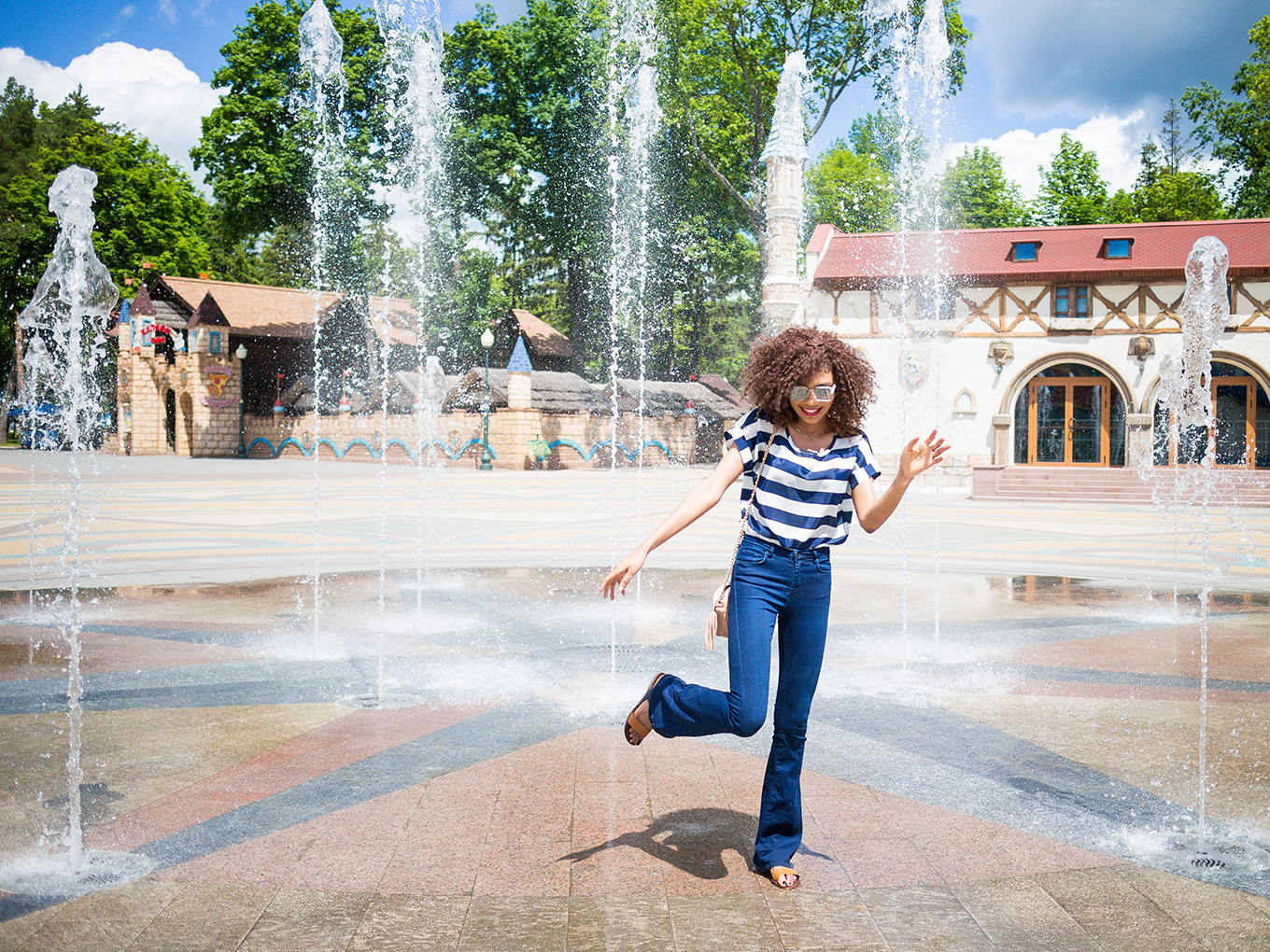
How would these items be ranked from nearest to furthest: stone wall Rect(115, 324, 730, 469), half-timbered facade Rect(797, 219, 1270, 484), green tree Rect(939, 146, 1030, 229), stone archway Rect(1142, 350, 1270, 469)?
stone archway Rect(1142, 350, 1270, 469) < half-timbered facade Rect(797, 219, 1270, 484) < stone wall Rect(115, 324, 730, 469) < green tree Rect(939, 146, 1030, 229)

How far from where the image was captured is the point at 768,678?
3.06m

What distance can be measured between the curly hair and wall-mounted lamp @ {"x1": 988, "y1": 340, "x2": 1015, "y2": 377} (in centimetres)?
3009

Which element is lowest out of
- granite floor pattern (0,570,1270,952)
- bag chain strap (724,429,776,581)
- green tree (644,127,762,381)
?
granite floor pattern (0,570,1270,952)

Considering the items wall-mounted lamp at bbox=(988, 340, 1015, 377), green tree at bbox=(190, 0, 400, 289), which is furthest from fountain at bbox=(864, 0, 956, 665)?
green tree at bbox=(190, 0, 400, 289)

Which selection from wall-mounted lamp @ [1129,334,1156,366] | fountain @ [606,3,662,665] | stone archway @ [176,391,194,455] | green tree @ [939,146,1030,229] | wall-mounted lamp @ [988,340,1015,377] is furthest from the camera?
green tree @ [939,146,1030,229]

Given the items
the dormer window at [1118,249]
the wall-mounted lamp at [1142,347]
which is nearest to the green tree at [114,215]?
the dormer window at [1118,249]

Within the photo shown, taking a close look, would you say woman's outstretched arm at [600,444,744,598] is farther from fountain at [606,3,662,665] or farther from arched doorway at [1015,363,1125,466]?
fountain at [606,3,662,665]

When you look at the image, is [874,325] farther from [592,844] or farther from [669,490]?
[592,844]

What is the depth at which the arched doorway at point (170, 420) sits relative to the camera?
141ft

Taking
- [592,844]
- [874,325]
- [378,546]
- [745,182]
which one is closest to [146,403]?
[745,182]

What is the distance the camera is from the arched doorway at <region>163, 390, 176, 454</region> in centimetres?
4312

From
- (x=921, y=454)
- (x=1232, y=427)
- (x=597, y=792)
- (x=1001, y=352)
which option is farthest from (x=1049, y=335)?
(x=921, y=454)

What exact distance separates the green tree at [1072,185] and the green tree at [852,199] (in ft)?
30.4

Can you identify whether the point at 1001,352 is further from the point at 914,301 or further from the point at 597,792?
the point at 597,792
